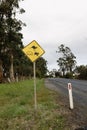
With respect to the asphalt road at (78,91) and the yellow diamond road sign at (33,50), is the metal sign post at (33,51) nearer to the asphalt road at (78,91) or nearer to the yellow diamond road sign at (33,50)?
the yellow diamond road sign at (33,50)

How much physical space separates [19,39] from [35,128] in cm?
4301

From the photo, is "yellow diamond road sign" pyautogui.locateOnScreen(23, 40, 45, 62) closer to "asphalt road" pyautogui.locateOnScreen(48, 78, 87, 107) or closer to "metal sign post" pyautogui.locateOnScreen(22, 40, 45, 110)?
"metal sign post" pyautogui.locateOnScreen(22, 40, 45, 110)

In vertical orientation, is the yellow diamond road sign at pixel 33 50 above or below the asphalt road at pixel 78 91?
above

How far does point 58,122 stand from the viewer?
11.5 meters

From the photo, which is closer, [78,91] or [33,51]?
[33,51]

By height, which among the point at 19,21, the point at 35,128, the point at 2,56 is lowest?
the point at 35,128

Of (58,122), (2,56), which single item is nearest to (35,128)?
(58,122)

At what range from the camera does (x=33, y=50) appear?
14.9 meters

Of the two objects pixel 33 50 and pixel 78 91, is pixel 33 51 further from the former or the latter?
pixel 78 91

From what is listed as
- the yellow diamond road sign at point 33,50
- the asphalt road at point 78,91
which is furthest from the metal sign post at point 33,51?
the asphalt road at point 78,91

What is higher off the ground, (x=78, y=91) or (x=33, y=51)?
(x=33, y=51)

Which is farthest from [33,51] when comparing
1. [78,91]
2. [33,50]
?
[78,91]

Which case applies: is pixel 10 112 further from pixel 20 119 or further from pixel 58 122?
pixel 58 122

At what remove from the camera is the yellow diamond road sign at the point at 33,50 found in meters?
14.8
